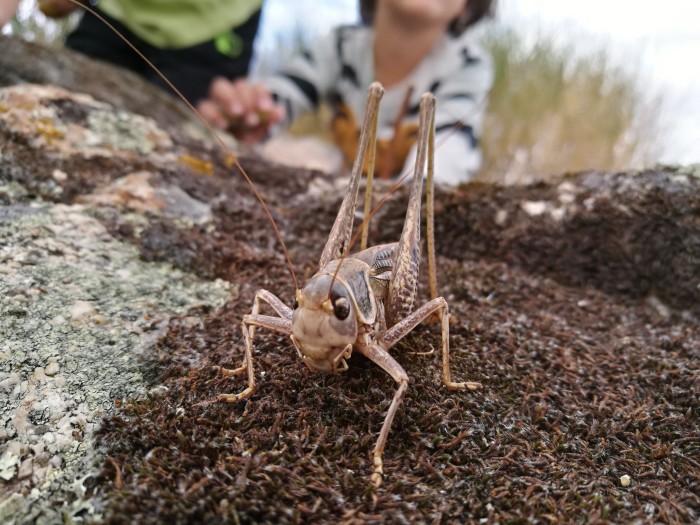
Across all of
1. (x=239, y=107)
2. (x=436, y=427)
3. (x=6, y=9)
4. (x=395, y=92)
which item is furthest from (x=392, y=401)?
(x=395, y=92)

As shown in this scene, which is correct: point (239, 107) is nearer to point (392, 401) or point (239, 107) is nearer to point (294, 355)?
point (294, 355)

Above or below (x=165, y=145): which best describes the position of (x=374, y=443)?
below

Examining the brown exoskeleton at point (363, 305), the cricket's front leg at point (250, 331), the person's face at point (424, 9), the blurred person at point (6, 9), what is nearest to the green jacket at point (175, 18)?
the person's face at point (424, 9)

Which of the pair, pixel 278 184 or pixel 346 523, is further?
pixel 278 184

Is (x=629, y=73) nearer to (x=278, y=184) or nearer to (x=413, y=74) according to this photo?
(x=413, y=74)

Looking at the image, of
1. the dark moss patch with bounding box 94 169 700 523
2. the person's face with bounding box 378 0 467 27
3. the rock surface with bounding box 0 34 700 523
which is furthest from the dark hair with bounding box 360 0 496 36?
the dark moss patch with bounding box 94 169 700 523

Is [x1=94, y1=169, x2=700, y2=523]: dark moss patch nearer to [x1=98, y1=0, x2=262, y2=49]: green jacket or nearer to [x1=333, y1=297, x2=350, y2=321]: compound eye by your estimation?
[x1=333, y1=297, x2=350, y2=321]: compound eye

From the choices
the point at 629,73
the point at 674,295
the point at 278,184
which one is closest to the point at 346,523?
the point at 674,295
